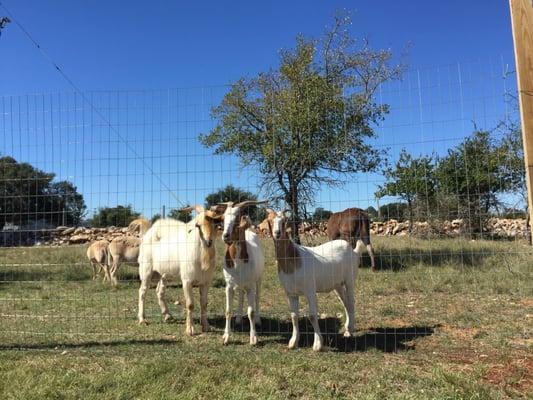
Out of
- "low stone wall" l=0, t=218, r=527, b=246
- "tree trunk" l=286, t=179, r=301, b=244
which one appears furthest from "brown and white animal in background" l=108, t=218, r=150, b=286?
"tree trunk" l=286, t=179, r=301, b=244

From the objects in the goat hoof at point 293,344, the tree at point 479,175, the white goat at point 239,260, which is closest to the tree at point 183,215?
the white goat at point 239,260

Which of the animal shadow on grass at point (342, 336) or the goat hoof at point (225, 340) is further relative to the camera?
the goat hoof at point (225, 340)

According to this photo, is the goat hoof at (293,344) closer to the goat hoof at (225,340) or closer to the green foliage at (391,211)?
the goat hoof at (225,340)

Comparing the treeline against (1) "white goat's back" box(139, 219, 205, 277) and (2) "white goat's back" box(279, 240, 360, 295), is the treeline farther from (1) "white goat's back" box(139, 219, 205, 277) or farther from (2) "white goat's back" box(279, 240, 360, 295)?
(1) "white goat's back" box(139, 219, 205, 277)

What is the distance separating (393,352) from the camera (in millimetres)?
6172

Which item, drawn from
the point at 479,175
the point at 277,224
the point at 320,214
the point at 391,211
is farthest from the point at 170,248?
the point at 479,175

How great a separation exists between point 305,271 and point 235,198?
147 centimetres

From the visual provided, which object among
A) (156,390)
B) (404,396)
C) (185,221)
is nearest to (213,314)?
(185,221)

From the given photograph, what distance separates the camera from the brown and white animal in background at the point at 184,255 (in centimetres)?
756

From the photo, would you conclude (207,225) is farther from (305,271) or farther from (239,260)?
(305,271)

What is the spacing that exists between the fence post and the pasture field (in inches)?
84.2

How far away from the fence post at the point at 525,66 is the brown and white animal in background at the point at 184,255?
13.5 feet

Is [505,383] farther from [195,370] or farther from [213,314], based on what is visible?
[213,314]

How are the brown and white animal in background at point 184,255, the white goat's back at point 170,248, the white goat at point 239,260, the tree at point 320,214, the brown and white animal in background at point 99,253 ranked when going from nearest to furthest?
the white goat at point 239,260 < the tree at point 320,214 < the brown and white animal in background at point 184,255 < the white goat's back at point 170,248 < the brown and white animal in background at point 99,253
